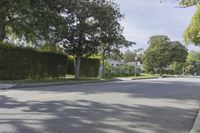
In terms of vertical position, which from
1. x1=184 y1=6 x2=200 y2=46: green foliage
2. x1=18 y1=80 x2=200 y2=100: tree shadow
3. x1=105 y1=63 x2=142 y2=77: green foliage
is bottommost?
x1=18 y1=80 x2=200 y2=100: tree shadow

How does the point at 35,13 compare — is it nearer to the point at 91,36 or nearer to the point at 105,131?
the point at 91,36

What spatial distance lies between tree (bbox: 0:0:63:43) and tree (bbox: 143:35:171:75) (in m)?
55.0

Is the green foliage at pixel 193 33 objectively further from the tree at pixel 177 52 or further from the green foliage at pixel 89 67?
the tree at pixel 177 52

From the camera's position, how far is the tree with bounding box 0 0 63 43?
2853 centimetres

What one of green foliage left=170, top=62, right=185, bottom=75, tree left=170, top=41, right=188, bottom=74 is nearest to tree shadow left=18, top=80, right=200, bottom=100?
tree left=170, top=41, right=188, bottom=74

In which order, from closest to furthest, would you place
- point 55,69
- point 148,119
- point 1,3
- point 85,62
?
point 148,119 < point 1,3 < point 55,69 < point 85,62

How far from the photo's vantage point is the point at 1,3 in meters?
28.5

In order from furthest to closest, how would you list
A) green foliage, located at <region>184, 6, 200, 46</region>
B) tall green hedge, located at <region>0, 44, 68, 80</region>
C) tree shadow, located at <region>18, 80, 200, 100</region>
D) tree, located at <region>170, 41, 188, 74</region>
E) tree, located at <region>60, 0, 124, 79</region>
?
tree, located at <region>170, 41, 188, 74</region>
tree, located at <region>60, 0, 124, 79</region>
tall green hedge, located at <region>0, 44, 68, 80</region>
tree shadow, located at <region>18, 80, 200, 100</region>
green foliage, located at <region>184, 6, 200, 46</region>

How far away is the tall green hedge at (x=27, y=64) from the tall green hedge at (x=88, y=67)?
20.1 ft

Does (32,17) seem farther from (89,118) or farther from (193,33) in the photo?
(89,118)

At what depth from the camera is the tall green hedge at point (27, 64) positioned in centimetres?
2703

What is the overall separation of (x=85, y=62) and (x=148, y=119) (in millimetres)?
31544

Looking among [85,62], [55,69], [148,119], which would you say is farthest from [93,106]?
[85,62]

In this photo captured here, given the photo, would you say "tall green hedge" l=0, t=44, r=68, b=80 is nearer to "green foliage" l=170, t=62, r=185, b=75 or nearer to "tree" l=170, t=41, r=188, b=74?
"tree" l=170, t=41, r=188, b=74
